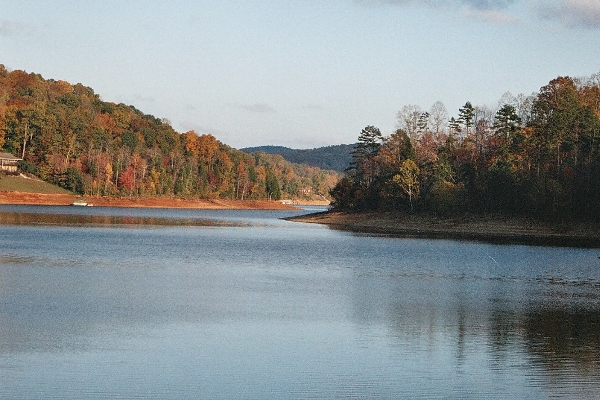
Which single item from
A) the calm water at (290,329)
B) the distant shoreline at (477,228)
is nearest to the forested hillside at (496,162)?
the distant shoreline at (477,228)

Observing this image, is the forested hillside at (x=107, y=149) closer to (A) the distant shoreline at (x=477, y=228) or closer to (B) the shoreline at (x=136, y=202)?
(B) the shoreline at (x=136, y=202)

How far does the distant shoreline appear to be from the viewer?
6156 cm

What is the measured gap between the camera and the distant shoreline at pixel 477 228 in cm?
6156

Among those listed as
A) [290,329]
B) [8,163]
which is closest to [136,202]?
[8,163]

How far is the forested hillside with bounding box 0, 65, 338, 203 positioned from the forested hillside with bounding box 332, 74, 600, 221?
57.2m

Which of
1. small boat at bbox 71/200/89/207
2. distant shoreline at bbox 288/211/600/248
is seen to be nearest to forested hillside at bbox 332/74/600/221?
distant shoreline at bbox 288/211/600/248

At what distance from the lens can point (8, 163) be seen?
124m

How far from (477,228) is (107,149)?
89.4m

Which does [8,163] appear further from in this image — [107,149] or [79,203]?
[107,149]

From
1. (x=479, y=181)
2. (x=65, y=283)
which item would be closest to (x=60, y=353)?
(x=65, y=283)

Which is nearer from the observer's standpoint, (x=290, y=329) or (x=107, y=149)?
(x=290, y=329)

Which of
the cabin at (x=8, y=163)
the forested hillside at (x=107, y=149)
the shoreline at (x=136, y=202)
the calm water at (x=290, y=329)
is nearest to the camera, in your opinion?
the calm water at (x=290, y=329)

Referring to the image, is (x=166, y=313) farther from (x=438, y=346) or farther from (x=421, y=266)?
(x=421, y=266)

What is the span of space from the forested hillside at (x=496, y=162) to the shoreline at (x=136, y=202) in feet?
169
